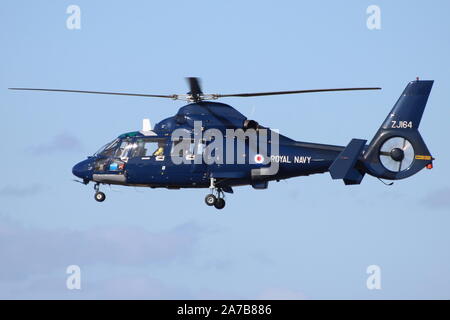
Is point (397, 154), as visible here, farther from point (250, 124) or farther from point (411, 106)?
point (250, 124)

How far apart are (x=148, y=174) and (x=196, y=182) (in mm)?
2269

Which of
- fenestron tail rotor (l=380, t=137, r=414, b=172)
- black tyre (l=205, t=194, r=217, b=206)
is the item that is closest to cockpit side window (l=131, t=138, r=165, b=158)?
black tyre (l=205, t=194, r=217, b=206)

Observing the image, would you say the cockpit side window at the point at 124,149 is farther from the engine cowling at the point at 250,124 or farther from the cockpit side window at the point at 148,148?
the engine cowling at the point at 250,124

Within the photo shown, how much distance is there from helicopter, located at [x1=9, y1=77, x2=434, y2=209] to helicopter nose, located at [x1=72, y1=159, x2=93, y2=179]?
0.15 metres

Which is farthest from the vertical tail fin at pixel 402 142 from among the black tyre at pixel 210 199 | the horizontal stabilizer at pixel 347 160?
the black tyre at pixel 210 199

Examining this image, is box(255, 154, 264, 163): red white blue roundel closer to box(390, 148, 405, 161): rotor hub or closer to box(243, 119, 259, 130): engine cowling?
box(243, 119, 259, 130): engine cowling

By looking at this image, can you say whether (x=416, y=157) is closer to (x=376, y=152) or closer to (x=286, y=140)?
(x=376, y=152)

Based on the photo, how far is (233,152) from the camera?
188 feet

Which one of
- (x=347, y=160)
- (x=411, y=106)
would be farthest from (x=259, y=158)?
(x=411, y=106)

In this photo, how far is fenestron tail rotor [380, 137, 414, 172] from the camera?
5491cm
